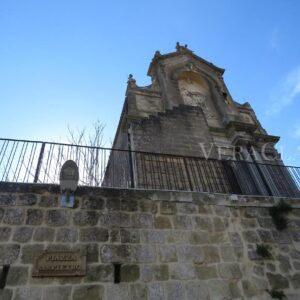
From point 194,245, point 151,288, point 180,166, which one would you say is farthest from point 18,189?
point 180,166

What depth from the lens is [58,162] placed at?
230 inches

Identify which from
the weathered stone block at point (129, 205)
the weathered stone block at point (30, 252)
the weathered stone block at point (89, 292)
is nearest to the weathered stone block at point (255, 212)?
the weathered stone block at point (129, 205)

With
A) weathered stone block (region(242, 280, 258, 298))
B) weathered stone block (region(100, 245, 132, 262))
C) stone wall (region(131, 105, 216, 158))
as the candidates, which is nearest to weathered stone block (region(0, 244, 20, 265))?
weathered stone block (region(100, 245, 132, 262))

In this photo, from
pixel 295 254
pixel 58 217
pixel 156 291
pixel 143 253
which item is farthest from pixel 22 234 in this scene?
pixel 295 254

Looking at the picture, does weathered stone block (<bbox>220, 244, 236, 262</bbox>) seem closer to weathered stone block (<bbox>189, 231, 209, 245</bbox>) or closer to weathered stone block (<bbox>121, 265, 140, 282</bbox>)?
weathered stone block (<bbox>189, 231, 209, 245</bbox>)

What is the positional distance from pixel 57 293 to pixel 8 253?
96cm

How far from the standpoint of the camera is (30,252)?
4094mm

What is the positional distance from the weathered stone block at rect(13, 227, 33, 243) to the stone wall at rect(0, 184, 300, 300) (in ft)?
0.05

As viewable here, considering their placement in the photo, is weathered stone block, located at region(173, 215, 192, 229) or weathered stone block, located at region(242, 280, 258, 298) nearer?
weathered stone block, located at region(242, 280, 258, 298)

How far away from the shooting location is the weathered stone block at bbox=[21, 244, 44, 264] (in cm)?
401

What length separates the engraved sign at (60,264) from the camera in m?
3.95

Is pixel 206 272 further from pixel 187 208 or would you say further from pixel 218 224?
pixel 187 208

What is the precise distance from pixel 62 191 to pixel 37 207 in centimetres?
A: 48

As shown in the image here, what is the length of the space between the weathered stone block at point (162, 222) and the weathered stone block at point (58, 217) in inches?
61.7
